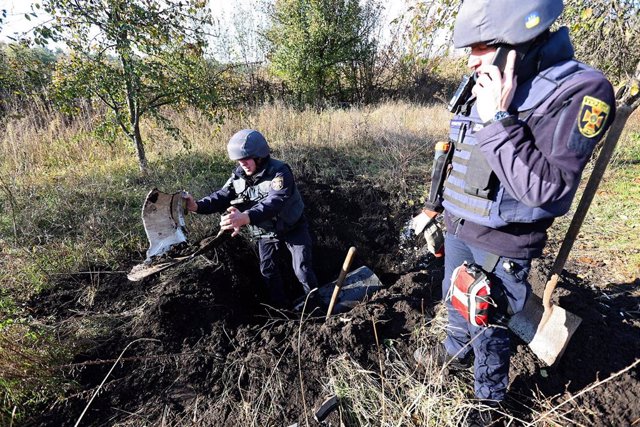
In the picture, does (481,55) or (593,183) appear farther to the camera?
(593,183)

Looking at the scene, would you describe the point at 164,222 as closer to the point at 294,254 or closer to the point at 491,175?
the point at 294,254

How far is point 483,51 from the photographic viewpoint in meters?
1.53

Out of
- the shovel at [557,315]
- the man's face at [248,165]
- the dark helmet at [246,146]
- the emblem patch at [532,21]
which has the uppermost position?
the emblem patch at [532,21]

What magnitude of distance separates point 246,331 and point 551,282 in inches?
88.5

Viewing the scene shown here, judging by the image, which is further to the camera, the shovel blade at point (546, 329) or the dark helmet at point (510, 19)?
the shovel blade at point (546, 329)

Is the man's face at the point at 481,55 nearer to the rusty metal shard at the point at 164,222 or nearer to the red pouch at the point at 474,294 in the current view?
the red pouch at the point at 474,294

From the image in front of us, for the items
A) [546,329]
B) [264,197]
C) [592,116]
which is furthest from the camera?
[264,197]

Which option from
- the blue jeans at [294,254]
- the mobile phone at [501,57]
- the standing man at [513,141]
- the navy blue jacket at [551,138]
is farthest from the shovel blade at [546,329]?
the blue jeans at [294,254]

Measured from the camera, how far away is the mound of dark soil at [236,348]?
196 cm

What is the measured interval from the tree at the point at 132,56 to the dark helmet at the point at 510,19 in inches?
157

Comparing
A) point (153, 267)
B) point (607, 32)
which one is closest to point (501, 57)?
point (153, 267)

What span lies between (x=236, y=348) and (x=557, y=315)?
7.62 feet

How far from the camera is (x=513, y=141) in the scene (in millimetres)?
1319

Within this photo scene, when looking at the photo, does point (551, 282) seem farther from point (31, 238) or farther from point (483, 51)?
point (31, 238)
